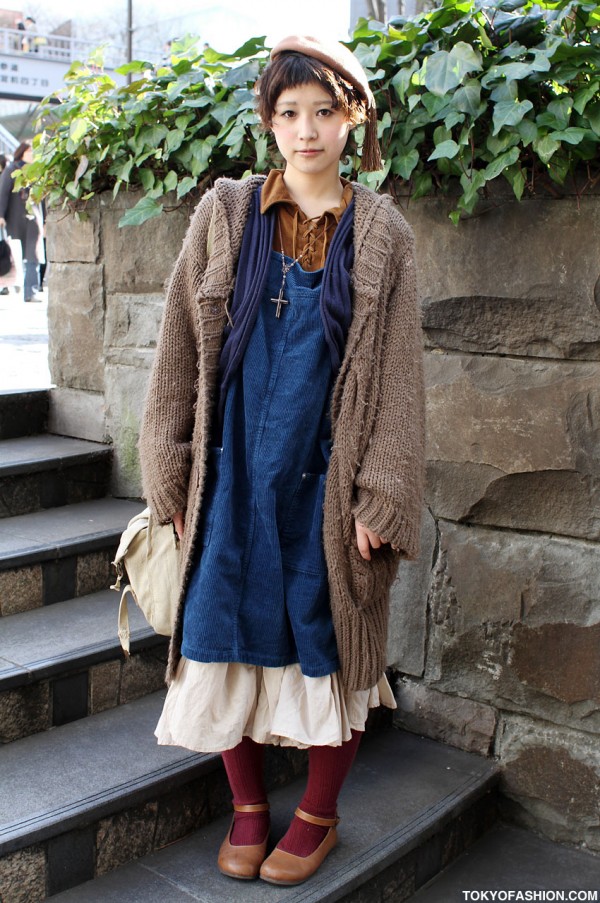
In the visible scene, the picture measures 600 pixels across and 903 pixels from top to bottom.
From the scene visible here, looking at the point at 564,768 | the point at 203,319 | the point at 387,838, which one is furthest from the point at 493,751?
the point at 203,319

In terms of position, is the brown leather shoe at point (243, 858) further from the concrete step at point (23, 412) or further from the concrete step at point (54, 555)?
the concrete step at point (23, 412)

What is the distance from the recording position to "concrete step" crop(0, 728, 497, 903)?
197 centimetres

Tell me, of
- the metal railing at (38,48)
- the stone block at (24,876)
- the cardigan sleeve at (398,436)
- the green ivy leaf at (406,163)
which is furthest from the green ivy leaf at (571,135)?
the metal railing at (38,48)

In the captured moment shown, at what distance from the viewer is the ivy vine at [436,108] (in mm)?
2129

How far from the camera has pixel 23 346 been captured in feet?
17.9

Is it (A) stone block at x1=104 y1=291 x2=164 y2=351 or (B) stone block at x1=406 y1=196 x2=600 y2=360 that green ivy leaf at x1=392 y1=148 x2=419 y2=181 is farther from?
(A) stone block at x1=104 y1=291 x2=164 y2=351

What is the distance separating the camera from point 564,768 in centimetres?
252

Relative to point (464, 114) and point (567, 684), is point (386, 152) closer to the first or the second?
point (464, 114)

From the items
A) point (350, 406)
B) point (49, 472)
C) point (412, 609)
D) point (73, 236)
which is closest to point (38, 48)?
point (73, 236)

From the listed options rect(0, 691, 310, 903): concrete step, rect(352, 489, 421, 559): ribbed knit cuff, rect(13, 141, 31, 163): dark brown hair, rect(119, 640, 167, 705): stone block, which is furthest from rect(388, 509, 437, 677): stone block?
rect(13, 141, 31, 163): dark brown hair

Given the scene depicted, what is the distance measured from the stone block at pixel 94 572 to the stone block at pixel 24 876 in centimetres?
102

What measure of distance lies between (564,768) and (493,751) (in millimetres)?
215

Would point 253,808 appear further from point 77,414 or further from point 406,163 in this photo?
point 77,414

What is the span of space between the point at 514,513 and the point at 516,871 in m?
0.94
